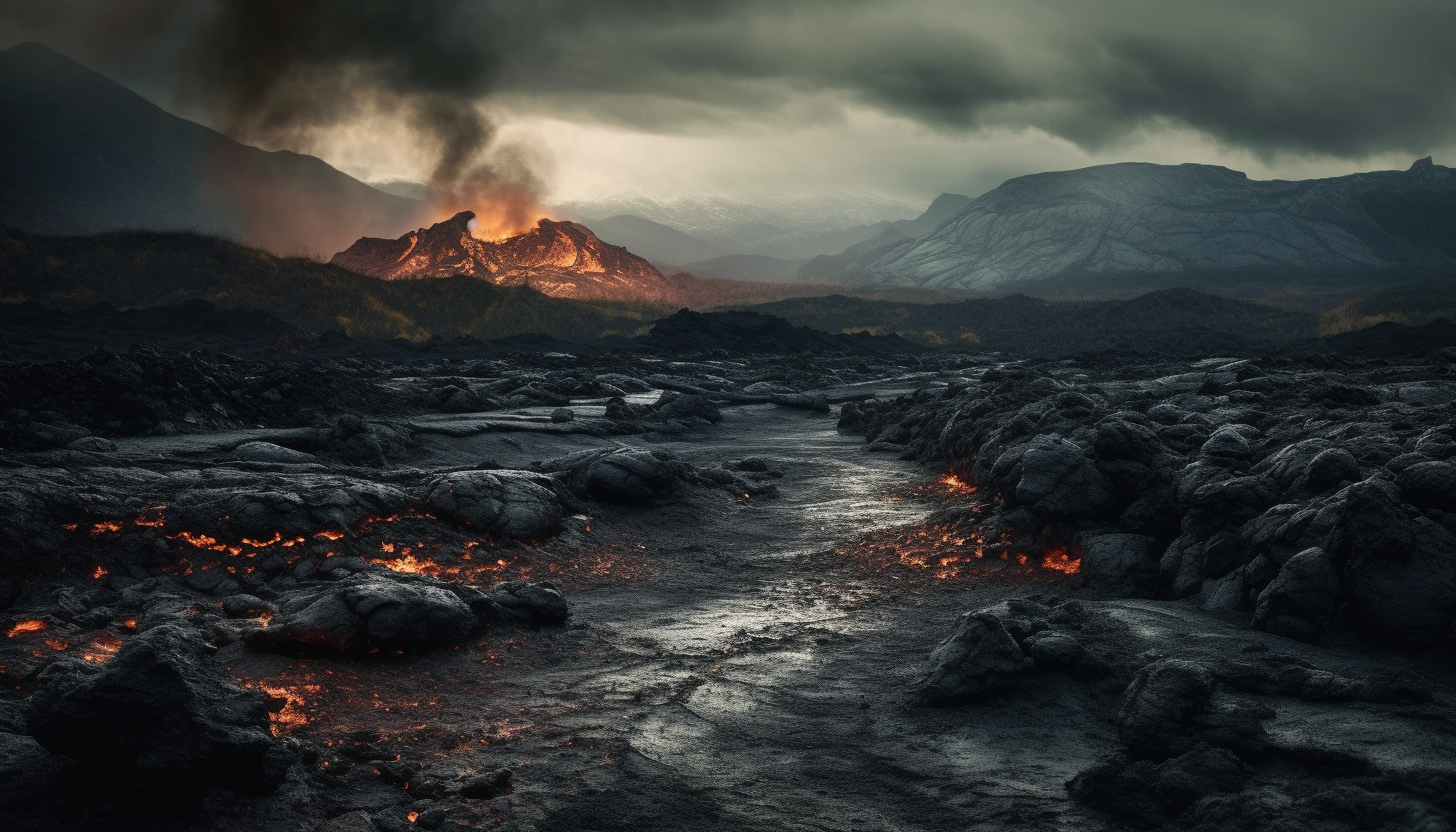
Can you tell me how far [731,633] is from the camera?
7004 millimetres

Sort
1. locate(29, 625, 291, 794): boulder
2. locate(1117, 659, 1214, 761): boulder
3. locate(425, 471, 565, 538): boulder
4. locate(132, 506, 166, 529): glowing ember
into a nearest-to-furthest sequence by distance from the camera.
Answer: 1. locate(29, 625, 291, 794): boulder
2. locate(1117, 659, 1214, 761): boulder
3. locate(132, 506, 166, 529): glowing ember
4. locate(425, 471, 565, 538): boulder

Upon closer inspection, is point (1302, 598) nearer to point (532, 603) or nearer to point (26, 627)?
point (532, 603)

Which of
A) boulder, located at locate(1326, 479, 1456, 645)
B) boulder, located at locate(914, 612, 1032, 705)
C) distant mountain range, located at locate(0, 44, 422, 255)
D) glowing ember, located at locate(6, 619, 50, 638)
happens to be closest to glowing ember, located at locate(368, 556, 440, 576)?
glowing ember, located at locate(6, 619, 50, 638)

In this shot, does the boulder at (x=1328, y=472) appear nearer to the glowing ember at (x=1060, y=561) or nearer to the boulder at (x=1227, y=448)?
the boulder at (x=1227, y=448)

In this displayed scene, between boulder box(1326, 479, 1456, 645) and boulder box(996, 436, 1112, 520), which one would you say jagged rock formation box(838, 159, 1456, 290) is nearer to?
boulder box(996, 436, 1112, 520)

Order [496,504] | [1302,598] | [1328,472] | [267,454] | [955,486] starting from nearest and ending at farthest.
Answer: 1. [1302,598]
2. [1328,472]
3. [496,504]
4. [267,454]
5. [955,486]

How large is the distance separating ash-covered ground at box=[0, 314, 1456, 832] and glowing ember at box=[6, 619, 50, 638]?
0.07 m

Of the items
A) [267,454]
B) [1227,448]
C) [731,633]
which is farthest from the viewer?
[267,454]

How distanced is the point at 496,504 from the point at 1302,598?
296 inches

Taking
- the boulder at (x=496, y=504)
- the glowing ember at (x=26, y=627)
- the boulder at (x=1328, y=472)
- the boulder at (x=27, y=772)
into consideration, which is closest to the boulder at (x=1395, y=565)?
the boulder at (x=1328, y=472)

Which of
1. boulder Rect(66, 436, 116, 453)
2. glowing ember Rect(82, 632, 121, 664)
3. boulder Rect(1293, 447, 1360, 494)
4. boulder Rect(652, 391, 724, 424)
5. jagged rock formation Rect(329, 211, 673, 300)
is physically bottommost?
glowing ember Rect(82, 632, 121, 664)

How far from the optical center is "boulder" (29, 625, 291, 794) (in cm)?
359

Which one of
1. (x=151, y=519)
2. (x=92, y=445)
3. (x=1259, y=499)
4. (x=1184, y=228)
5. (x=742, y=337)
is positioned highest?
(x=1184, y=228)

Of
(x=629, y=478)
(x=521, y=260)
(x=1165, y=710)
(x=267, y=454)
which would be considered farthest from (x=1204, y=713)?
(x=521, y=260)
